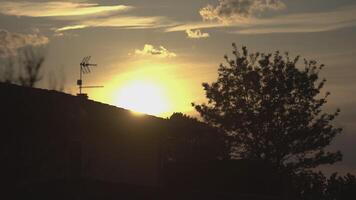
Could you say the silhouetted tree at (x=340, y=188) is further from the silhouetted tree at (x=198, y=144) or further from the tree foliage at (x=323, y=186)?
the silhouetted tree at (x=198, y=144)

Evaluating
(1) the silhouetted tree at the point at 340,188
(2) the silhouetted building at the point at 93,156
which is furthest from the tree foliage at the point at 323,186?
(2) the silhouetted building at the point at 93,156

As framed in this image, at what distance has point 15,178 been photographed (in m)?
21.8

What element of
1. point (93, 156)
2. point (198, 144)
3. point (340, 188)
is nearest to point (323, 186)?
point (340, 188)

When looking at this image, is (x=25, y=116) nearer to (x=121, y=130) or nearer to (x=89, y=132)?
(x=89, y=132)

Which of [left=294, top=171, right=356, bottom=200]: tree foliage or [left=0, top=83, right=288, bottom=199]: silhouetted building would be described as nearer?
[left=0, top=83, right=288, bottom=199]: silhouetted building

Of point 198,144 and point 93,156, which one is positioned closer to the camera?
point 93,156

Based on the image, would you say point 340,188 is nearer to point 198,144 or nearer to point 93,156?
point 198,144

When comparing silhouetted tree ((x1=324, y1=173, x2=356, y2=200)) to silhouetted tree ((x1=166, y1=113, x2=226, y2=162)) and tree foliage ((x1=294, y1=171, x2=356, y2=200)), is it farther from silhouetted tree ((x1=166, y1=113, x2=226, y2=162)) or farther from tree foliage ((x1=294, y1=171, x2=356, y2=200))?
silhouetted tree ((x1=166, y1=113, x2=226, y2=162))

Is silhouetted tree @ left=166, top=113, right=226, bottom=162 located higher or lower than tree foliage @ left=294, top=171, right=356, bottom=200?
higher

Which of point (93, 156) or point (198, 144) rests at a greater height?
point (198, 144)

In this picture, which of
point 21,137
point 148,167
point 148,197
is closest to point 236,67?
point 148,167

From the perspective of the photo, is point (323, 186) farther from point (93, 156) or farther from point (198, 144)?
point (93, 156)

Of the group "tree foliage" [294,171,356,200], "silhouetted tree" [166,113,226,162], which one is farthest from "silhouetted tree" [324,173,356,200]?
"silhouetted tree" [166,113,226,162]

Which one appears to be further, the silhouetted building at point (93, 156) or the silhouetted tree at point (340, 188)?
the silhouetted tree at point (340, 188)
